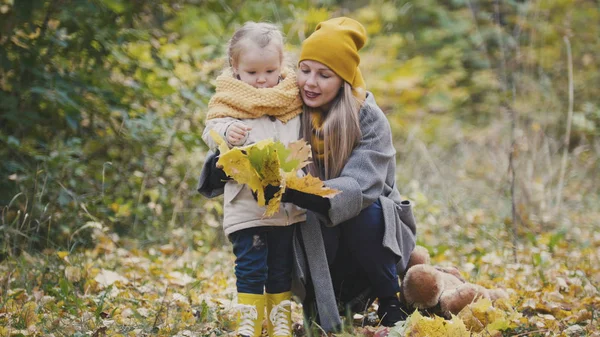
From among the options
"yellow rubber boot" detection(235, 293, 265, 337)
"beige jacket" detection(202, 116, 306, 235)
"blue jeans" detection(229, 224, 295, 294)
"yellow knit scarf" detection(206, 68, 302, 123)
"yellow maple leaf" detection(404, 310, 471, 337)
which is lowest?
"yellow rubber boot" detection(235, 293, 265, 337)

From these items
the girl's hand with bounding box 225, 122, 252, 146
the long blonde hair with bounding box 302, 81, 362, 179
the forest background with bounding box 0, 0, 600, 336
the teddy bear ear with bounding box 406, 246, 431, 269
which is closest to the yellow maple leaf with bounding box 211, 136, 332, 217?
the girl's hand with bounding box 225, 122, 252, 146

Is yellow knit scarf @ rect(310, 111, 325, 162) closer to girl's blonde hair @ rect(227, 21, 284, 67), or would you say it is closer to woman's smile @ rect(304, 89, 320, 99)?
woman's smile @ rect(304, 89, 320, 99)

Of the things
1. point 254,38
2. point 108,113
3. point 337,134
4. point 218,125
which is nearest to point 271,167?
point 218,125

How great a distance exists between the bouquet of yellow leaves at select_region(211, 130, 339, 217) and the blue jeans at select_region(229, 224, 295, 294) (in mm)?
300

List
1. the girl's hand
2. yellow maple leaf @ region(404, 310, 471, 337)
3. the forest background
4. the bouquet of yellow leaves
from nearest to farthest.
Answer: the bouquet of yellow leaves
yellow maple leaf @ region(404, 310, 471, 337)
the girl's hand
the forest background

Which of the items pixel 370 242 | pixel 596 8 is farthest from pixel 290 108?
pixel 596 8

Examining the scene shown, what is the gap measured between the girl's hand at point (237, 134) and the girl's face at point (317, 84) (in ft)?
1.13

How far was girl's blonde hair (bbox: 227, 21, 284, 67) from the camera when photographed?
8.13 feet

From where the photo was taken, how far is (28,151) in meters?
3.55

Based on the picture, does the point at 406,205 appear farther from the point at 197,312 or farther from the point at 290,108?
the point at 197,312

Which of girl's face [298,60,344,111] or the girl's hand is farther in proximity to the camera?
girl's face [298,60,344,111]

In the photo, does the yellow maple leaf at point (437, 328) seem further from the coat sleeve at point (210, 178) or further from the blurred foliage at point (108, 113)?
the blurred foliage at point (108, 113)

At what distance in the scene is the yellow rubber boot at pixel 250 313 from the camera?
2.36 meters

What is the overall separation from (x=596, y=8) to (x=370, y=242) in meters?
7.69
